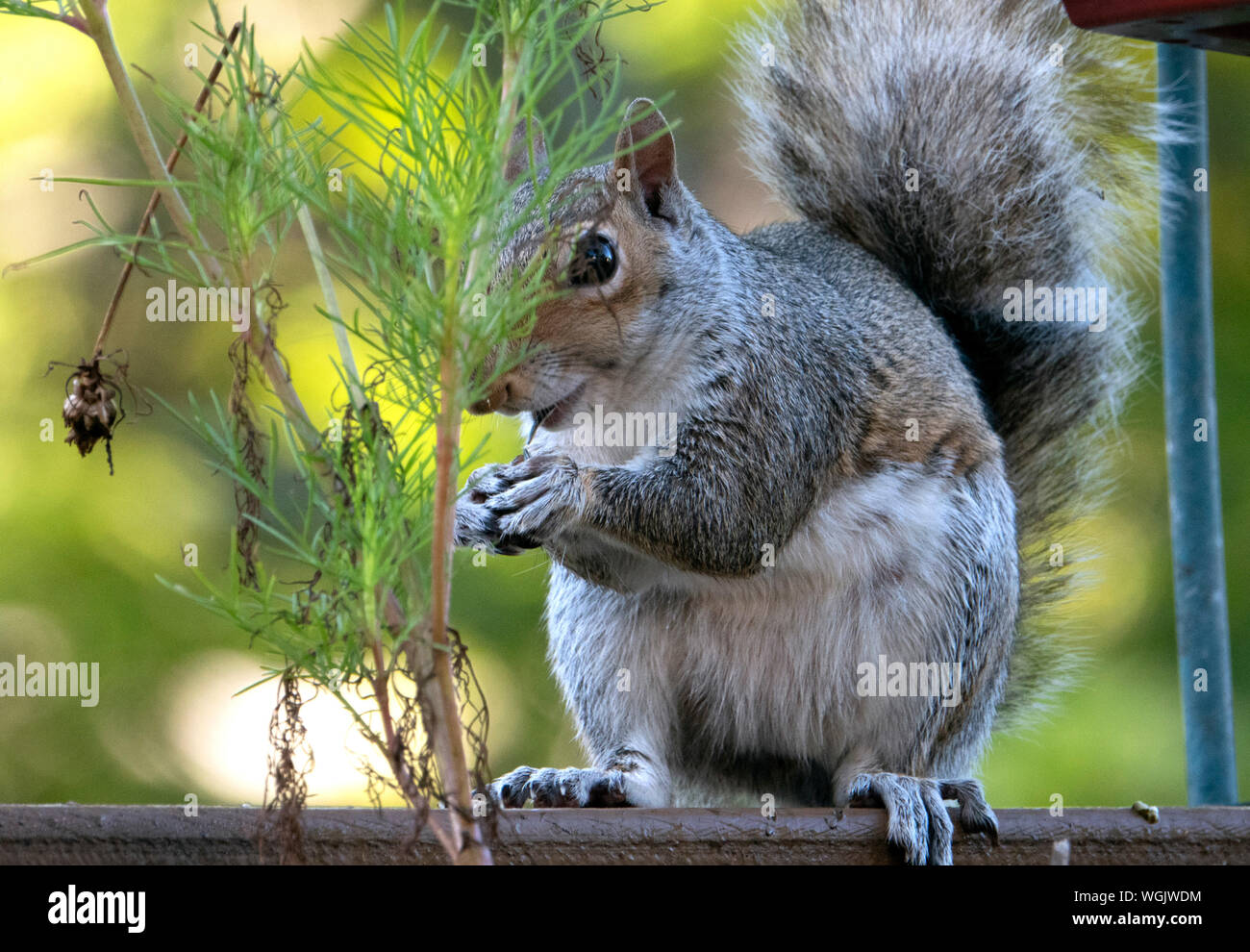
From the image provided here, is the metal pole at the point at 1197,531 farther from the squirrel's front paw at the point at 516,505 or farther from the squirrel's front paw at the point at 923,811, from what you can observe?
the squirrel's front paw at the point at 516,505

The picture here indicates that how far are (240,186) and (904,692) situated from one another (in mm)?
940

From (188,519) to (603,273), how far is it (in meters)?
1.27

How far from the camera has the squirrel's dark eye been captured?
1.22m

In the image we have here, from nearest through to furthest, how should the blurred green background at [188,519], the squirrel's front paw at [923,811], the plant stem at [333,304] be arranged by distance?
the plant stem at [333,304]
the squirrel's front paw at [923,811]
the blurred green background at [188,519]

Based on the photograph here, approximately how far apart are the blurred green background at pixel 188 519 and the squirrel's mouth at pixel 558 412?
0.85 m

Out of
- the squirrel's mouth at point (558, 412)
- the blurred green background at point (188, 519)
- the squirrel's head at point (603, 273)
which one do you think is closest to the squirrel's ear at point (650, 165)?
the squirrel's head at point (603, 273)

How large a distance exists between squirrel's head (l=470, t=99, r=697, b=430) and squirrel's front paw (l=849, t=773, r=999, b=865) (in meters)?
0.46

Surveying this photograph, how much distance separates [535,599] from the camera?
2225 mm

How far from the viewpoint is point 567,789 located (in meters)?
1.36

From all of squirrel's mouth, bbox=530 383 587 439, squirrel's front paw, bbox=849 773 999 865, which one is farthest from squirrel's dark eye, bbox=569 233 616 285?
squirrel's front paw, bbox=849 773 999 865

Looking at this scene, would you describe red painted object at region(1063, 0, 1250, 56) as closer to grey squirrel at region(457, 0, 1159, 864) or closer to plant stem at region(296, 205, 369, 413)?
grey squirrel at region(457, 0, 1159, 864)

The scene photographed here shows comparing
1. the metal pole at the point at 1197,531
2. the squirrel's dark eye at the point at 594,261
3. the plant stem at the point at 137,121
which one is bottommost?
the metal pole at the point at 1197,531

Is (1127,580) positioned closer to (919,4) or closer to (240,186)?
(919,4)

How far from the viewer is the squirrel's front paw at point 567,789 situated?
136cm
